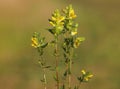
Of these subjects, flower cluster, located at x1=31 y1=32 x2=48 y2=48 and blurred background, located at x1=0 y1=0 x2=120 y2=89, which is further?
blurred background, located at x1=0 y1=0 x2=120 y2=89

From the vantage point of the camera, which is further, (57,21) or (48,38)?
(48,38)

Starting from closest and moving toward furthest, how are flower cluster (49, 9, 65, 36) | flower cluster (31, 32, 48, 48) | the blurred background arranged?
1. flower cluster (49, 9, 65, 36)
2. flower cluster (31, 32, 48, 48)
3. the blurred background

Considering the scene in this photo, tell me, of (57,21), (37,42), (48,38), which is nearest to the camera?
(57,21)

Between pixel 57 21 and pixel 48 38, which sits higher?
pixel 57 21

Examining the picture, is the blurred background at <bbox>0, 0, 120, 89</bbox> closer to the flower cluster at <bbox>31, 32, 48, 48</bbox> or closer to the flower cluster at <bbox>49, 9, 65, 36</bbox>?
the flower cluster at <bbox>31, 32, 48, 48</bbox>

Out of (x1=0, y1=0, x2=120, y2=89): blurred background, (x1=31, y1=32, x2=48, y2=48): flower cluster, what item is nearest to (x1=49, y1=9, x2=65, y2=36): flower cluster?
(x1=31, y1=32, x2=48, y2=48): flower cluster

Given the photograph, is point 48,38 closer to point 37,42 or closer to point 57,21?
point 37,42

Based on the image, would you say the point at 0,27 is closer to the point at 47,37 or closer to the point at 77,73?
the point at 47,37

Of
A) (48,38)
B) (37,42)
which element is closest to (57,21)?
(37,42)
